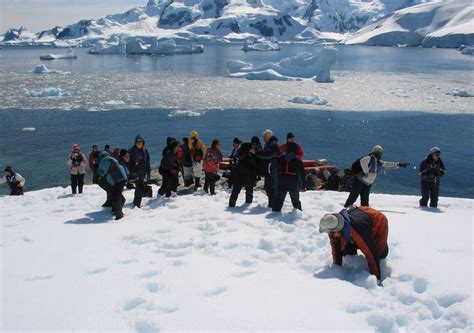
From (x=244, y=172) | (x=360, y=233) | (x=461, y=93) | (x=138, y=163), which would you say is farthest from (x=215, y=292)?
(x=461, y=93)

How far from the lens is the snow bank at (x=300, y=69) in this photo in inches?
1970

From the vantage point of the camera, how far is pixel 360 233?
5.39 m

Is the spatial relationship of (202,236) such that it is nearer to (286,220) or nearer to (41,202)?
(286,220)

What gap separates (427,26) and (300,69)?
455 ft

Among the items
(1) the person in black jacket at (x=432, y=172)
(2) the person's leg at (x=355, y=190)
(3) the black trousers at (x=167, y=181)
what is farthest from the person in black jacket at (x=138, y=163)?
(1) the person in black jacket at (x=432, y=172)

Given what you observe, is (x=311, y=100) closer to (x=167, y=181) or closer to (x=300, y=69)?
(x=300, y=69)

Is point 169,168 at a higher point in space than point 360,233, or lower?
lower

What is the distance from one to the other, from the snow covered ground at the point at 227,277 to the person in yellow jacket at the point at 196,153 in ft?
11.9

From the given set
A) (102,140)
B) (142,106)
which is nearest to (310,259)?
(102,140)

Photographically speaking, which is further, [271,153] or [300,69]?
[300,69]

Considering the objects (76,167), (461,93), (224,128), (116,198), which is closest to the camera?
(116,198)

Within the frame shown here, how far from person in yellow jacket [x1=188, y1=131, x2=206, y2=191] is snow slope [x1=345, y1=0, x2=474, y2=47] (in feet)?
508

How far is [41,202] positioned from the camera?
11.3 metres

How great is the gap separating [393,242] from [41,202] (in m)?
8.89
